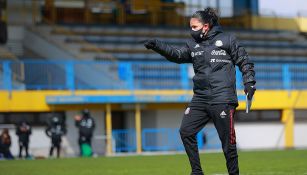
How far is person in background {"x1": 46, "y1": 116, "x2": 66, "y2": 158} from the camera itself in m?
25.6

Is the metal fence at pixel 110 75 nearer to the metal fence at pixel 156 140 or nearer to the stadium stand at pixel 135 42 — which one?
the metal fence at pixel 156 140

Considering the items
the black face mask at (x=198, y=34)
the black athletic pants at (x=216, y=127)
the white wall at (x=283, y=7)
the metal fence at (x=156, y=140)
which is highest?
the black face mask at (x=198, y=34)

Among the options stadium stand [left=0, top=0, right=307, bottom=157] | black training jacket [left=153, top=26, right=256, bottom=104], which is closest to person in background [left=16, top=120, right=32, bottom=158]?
stadium stand [left=0, top=0, right=307, bottom=157]

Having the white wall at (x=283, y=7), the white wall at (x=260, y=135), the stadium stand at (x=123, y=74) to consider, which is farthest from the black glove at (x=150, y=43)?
the white wall at (x=283, y=7)

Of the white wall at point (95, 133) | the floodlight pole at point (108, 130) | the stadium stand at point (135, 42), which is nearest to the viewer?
the floodlight pole at point (108, 130)

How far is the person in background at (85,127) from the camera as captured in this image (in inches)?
1006

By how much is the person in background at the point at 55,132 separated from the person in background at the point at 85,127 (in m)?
0.60

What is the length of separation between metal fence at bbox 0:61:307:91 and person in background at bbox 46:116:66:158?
1.48 metres

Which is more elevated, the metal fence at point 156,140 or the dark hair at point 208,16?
the dark hair at point 208,16

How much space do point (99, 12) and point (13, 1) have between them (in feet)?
13.9

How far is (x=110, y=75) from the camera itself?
28.5 m

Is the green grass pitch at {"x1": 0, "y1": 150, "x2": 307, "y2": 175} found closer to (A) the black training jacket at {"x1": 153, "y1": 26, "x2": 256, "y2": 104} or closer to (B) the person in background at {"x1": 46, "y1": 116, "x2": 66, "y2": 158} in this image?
(A) the black training jacket at {"x1": 153, "y1": 26, "x2": 256, "y2": 104}

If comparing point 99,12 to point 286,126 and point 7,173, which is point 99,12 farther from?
point 7,173

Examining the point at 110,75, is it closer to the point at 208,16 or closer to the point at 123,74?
the point at 123,74
